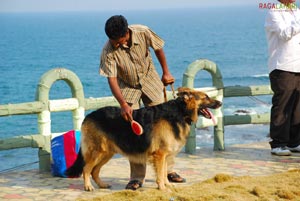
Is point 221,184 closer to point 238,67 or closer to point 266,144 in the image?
point 266,144

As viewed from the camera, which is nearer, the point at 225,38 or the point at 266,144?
the point at 266,144

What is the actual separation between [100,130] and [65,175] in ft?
3.33

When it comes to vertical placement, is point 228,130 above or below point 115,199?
below

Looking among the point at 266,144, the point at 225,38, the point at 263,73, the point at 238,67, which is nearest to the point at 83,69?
the point at 238,67

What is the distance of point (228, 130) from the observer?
745 inches

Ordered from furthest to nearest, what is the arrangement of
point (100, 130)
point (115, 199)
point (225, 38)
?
point (225, 38), point (100, 130), point (115, 199)

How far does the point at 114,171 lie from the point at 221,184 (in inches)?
62.6

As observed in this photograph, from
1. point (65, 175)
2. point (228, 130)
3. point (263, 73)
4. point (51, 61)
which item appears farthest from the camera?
point (51, 61)

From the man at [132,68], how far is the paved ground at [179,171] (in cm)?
67

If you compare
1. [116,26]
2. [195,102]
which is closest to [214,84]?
[195,102]

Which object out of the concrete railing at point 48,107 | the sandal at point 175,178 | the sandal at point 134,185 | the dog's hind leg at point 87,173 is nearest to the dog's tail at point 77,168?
the dog's hind leg at point 87,173

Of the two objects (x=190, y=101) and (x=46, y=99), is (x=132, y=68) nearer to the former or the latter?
(x=190, y=101)

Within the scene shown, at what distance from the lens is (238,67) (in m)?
50.8

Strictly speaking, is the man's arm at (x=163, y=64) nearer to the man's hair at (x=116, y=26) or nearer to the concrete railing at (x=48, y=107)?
the man's hair at (x=116, y=26)
